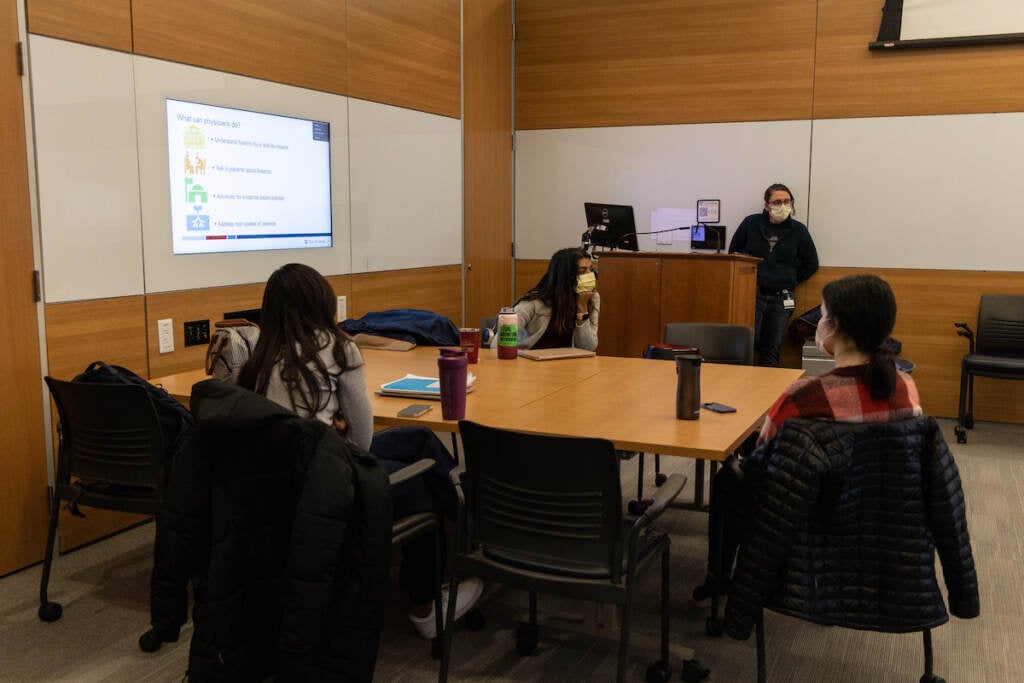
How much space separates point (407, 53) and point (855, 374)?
173 inches

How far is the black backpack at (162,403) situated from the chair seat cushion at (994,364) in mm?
4826

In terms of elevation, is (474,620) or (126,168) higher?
(126,168)

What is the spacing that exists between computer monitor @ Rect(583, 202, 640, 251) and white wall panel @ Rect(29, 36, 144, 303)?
3481 millimetres

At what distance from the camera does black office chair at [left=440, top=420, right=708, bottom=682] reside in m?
2.29

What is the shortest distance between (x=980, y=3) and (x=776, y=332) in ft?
8.52

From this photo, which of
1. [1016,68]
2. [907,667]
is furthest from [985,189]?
[907,667]

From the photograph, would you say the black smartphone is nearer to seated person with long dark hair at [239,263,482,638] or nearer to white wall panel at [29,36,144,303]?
seated person with long dark hair at [239,263,482,638]

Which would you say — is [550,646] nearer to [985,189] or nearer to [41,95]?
[41,95]

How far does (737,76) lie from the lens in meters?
6.90

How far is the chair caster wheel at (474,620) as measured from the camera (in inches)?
124

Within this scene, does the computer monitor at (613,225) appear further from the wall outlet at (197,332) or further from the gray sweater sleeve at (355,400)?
the gray sweater sleeve at (355,400)

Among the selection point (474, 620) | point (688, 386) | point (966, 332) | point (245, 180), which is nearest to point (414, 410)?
point (474, 620)

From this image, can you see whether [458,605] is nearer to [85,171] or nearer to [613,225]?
[85,171]

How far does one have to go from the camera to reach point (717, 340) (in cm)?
452
